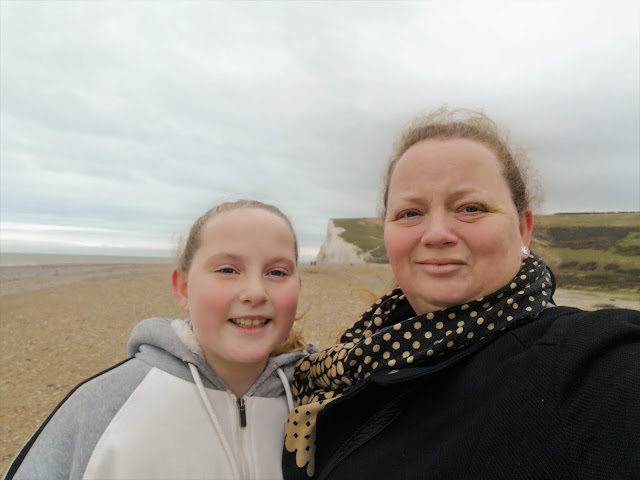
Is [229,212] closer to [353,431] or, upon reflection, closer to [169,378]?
[169,378]

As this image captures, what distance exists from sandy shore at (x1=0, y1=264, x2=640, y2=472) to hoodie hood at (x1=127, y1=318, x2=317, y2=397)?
0.80m

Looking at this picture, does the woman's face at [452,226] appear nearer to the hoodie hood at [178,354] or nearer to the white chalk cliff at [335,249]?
the hoodie hood at [178,354]

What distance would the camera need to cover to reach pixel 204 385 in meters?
1.93

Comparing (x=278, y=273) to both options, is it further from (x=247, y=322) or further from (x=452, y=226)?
(x=452, y=226)

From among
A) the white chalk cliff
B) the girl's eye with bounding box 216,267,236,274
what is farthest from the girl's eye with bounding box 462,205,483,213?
the white chalk cliff

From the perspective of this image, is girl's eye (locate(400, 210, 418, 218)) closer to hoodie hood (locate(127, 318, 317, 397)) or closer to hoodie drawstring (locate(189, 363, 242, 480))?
hoodie hood (locate(127, 318, 317, 397))

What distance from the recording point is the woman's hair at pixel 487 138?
171 centimetres

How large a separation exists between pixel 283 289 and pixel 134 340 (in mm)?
871

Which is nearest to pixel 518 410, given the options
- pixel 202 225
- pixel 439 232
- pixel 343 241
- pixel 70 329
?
pixel 439 232

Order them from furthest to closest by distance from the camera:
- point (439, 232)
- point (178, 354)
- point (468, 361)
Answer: point (178, 354), point (439, 232), point (468, 361)

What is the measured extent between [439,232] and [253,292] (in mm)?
920

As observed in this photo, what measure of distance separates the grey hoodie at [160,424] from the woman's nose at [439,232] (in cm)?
120

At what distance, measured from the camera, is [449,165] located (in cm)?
160

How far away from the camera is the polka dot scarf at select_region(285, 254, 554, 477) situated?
1426 mm
